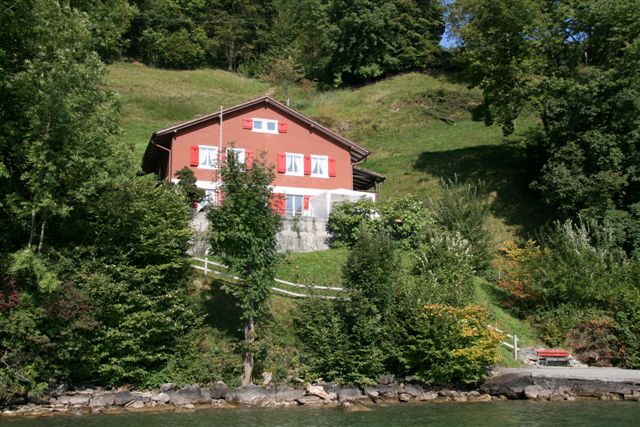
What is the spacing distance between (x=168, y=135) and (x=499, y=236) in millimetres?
21205

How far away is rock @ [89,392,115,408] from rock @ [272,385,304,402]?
5.41m

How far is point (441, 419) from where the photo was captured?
59.5 ft

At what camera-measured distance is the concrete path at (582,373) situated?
2169cm

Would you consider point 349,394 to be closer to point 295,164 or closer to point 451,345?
point 451,345

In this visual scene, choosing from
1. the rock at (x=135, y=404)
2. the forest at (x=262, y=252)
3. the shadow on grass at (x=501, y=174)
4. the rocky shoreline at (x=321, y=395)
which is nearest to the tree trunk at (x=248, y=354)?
the forest at (x=262, y=252)

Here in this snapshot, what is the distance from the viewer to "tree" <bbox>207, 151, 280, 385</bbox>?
73.6 feet

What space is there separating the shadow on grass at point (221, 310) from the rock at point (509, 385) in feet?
31.3

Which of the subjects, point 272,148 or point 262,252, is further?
point 272,148

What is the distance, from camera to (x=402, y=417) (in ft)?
60.8

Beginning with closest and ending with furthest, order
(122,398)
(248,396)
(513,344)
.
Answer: (122,398)
(248,396)
(513,344)

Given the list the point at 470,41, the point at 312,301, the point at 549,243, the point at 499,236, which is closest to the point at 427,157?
the point at 470,41

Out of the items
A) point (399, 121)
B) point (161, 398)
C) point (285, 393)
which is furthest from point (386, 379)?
point (399, 121)

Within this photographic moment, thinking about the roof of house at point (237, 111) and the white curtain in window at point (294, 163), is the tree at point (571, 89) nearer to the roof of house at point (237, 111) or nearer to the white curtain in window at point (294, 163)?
the roof of house at point (237, 111)

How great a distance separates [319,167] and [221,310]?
16365 millimetres
